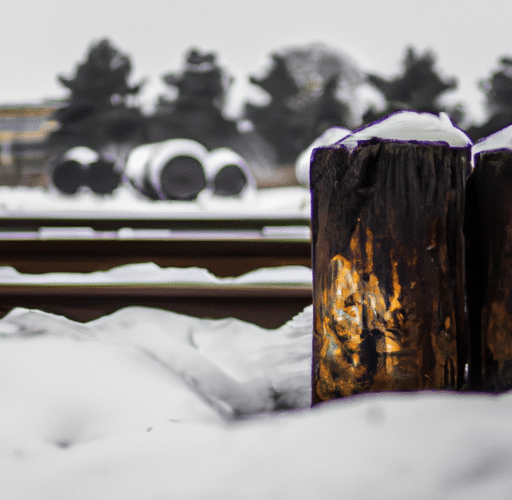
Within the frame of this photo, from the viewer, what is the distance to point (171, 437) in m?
1.41

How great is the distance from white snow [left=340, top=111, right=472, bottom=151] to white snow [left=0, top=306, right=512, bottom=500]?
0.64 m

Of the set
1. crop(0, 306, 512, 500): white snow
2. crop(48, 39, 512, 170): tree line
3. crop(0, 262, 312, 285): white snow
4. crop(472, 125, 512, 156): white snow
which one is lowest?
crop(0, 306, 512, 500): white snow

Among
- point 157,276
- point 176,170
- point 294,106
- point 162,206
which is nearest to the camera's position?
point 157,276

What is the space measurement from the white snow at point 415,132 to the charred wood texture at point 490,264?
0.40 feet

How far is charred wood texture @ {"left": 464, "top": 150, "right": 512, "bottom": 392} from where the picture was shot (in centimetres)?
140

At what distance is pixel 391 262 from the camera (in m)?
1.34

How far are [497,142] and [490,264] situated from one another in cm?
33

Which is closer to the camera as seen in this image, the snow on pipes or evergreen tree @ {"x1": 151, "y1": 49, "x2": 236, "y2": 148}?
the snow on pipes

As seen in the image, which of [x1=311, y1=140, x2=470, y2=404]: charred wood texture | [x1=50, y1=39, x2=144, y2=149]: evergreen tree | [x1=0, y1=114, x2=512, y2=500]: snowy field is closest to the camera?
[x1=0, y1=114, x2=512, y2=500]: snowy field

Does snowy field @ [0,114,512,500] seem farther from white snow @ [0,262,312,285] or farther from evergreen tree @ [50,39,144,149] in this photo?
evergreen tree @ [50,39,144,149]

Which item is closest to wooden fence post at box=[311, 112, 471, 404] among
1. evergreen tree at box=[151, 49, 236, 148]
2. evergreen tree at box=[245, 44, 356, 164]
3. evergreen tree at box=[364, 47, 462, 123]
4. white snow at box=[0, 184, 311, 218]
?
white snow at box=[0, 184, 311, 218]

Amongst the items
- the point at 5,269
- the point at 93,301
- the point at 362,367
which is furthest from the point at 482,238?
the point at 5,269

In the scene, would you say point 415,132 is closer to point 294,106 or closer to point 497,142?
point 497,142

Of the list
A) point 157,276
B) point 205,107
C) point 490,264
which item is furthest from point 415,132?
point 205,107
